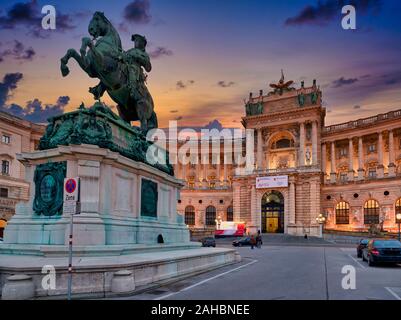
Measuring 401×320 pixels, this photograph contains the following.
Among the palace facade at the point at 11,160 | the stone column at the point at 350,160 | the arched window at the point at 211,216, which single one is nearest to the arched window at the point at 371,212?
the stone column at the point at 350,160

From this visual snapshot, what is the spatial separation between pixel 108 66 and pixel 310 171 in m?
66.5

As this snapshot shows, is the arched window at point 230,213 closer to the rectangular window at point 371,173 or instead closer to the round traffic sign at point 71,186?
the rectangular window at point 371,173

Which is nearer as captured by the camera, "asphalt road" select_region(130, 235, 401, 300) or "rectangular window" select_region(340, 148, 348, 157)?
"asphalt road" select_region(130, 235, 401, 300)

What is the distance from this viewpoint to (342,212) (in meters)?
79.6

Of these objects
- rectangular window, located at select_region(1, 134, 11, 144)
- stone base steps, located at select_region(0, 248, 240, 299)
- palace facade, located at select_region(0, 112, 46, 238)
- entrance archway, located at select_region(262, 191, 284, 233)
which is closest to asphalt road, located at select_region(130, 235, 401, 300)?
stone base steps, located at select_region(0, 248, 240, 299)

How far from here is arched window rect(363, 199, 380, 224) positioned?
74.7m

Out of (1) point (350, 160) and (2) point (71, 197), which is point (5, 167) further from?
(2) point (71, 197)

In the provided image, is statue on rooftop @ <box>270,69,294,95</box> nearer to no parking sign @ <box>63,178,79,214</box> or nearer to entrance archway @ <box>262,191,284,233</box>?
entrance archway @ <box>262,191,284,233</box>

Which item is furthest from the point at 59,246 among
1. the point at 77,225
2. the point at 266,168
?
the point at 266,168

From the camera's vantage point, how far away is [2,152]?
6556 centimetres

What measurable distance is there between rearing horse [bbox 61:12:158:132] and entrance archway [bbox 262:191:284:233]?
64.6m

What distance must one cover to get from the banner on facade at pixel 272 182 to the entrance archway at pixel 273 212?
225cm

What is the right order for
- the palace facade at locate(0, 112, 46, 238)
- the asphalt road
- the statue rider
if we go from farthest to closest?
the palace facade at locate(0, 112, 46, 238) → the statue rider → the asphalt road
